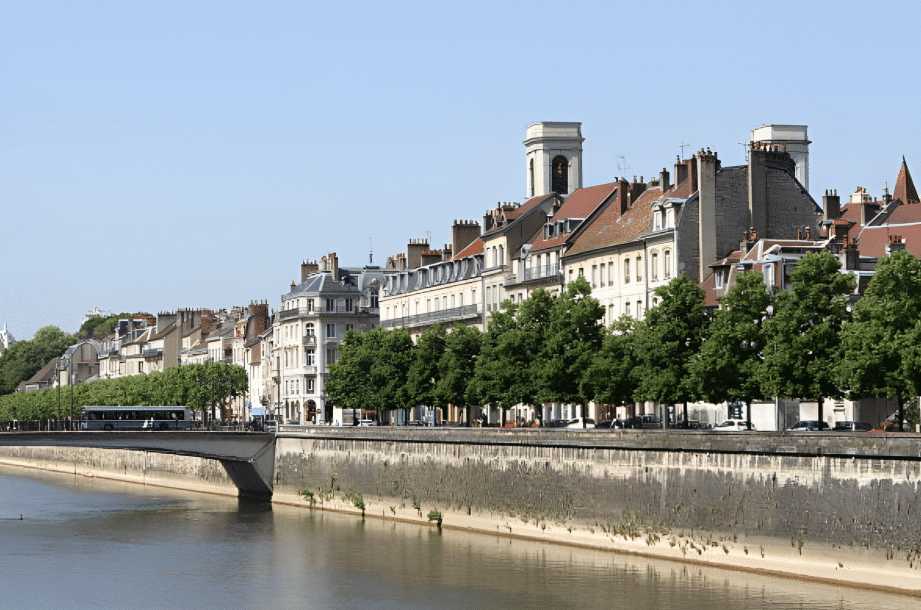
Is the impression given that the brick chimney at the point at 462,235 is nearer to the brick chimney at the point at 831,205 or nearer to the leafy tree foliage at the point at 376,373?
the leafy tree foliage at the point at 376,373

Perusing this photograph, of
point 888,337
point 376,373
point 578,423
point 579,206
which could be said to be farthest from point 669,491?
point 579,206

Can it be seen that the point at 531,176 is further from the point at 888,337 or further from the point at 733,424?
the point at 888,337

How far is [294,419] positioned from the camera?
12275 centimetres

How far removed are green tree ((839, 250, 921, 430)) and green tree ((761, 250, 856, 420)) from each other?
2121 millimetres

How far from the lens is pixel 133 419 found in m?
117

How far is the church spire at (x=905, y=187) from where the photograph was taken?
101 metres

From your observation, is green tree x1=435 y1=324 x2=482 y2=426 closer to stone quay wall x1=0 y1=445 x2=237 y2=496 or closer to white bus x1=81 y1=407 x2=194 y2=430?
stone quay wall x1=0 y1=445 x2=237 y2=496

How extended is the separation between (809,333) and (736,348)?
158 inches

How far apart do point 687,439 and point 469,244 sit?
2391 inches

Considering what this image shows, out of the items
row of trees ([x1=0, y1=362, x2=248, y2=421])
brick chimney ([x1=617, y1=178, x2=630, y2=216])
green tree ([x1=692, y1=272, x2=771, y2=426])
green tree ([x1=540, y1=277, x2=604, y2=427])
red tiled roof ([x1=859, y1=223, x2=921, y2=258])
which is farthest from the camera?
row of trees ([x1=0, y1=362, x2=248, y2=421])

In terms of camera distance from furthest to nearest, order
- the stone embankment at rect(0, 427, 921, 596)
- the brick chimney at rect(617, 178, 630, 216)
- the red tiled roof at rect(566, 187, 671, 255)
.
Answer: the brick chimney at rect(617, 178, 630, 216)
the red tiled roof at rect(566, 187, 671, 255)
the stone embankment at rect(0, 427, 921, 596)

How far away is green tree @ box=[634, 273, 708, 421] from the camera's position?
2323 inches

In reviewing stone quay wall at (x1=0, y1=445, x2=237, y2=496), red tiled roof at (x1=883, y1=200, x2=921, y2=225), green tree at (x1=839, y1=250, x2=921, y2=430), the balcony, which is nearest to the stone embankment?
green tree at (x1=839, y1=250, x2=921, y2=430)

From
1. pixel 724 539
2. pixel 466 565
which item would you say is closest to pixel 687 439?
pixel 724 539
